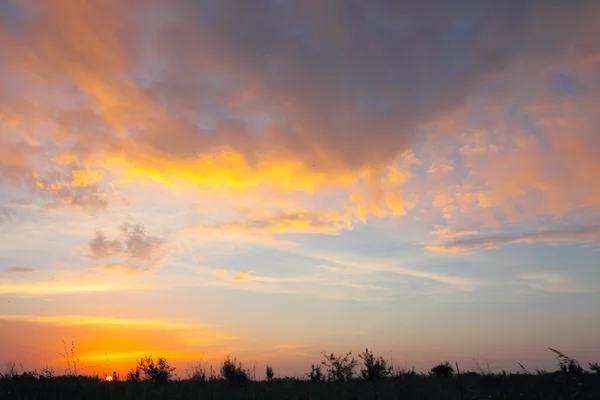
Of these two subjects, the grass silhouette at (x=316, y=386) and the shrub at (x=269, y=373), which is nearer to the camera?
the grass silhouette at (x=316, y=386)

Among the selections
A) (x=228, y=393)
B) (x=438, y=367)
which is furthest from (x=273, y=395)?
(x=438, y=367)

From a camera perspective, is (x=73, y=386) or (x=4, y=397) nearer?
(x=4, y=397)

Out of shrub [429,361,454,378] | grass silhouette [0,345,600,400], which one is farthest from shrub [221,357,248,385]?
shrub [429,361,454,378]

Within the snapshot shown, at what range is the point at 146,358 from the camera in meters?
22.7

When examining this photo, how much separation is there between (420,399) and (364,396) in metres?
1.57

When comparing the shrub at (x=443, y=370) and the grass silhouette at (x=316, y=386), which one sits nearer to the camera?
the grass silhouette at (x=316, y=386)

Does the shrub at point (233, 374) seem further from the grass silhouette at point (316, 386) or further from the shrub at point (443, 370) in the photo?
the shrub at point (443, 370)

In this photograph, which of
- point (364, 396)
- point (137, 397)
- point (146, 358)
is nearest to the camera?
point (137, 397)

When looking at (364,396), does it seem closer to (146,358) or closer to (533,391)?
(533,391)

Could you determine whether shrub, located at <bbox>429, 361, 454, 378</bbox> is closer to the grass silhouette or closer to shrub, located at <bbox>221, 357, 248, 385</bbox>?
the grass silhouette

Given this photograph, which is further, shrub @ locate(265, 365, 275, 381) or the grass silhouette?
shrub @ locate(265, 365, 275, 381)

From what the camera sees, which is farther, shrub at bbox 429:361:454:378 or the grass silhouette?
shrub at bbox 429:361:454:378

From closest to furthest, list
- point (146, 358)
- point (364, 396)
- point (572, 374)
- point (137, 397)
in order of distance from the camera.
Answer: point (137, 397) → point (364, 396) → point (572, 374) → point (146, 358)

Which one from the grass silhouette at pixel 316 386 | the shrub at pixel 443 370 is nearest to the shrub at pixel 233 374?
the grass silhouette at pixel 316 386
